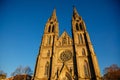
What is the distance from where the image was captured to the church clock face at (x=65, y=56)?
31016 mm

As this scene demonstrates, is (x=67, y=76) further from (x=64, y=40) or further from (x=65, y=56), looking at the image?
(x=64, y=40)

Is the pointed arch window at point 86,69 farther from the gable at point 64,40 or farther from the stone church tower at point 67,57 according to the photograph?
the gable at point 64,40

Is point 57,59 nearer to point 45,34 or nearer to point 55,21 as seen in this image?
point 45,34

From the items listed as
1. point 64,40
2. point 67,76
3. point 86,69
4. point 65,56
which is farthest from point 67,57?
point 64,40

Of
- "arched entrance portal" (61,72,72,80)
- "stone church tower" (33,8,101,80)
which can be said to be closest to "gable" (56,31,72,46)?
"stone church tower" (33,8,101,80)

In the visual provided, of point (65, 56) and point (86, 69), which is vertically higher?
point (65, 56)

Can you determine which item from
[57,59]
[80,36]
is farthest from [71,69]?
[80,36]

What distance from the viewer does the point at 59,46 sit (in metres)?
34.0

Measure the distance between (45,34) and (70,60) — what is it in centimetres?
1252

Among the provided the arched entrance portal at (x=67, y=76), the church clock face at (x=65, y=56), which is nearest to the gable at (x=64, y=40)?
the church clock face at (x=65, y=56)

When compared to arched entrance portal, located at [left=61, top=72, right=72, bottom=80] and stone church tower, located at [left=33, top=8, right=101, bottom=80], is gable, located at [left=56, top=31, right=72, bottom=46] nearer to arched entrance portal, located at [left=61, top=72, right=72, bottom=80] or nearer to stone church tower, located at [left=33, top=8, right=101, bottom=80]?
stone church tower, located at [left=33, top=8, right=101, bottom=80]

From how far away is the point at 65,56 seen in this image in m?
31.5

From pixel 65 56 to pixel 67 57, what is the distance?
2.05 feet

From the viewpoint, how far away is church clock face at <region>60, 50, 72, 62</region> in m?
31.0
